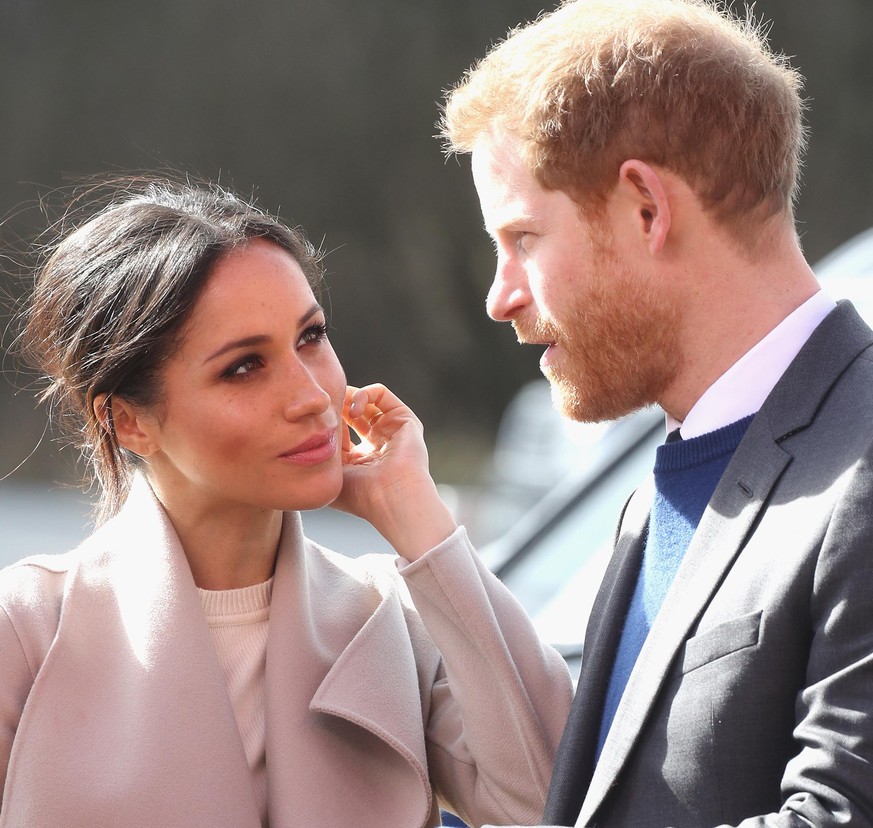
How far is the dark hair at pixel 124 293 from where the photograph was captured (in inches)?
95.8

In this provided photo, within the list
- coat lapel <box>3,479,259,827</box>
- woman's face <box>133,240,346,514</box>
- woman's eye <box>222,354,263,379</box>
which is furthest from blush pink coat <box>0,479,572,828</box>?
woman's eye <box>222,354,263,379</box>

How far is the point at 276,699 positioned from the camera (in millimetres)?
2391

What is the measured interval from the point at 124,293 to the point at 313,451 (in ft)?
1.48

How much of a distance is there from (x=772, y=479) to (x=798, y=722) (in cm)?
35

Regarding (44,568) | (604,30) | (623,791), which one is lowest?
(623,791)

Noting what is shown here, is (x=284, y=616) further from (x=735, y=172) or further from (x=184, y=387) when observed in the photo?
(x=735, y=172)

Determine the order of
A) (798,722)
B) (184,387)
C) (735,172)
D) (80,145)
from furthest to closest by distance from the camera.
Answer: (80,145), (184,387), (735,172), (798,722)

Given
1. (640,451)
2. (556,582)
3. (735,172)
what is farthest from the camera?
(640,451)

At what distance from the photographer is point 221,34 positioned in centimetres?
2117

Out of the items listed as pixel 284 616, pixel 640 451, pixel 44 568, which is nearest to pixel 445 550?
pixel 284 616

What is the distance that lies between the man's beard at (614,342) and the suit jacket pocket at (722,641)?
1.56 ft

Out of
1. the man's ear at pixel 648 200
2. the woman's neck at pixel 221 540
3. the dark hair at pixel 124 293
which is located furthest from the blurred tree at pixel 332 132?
the man's ear at pixel 648 200

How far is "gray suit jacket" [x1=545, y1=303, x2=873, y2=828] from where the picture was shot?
→ 1764 mm

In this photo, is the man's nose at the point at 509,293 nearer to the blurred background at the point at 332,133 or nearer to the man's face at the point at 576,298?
the man's face at the point at 576,298
